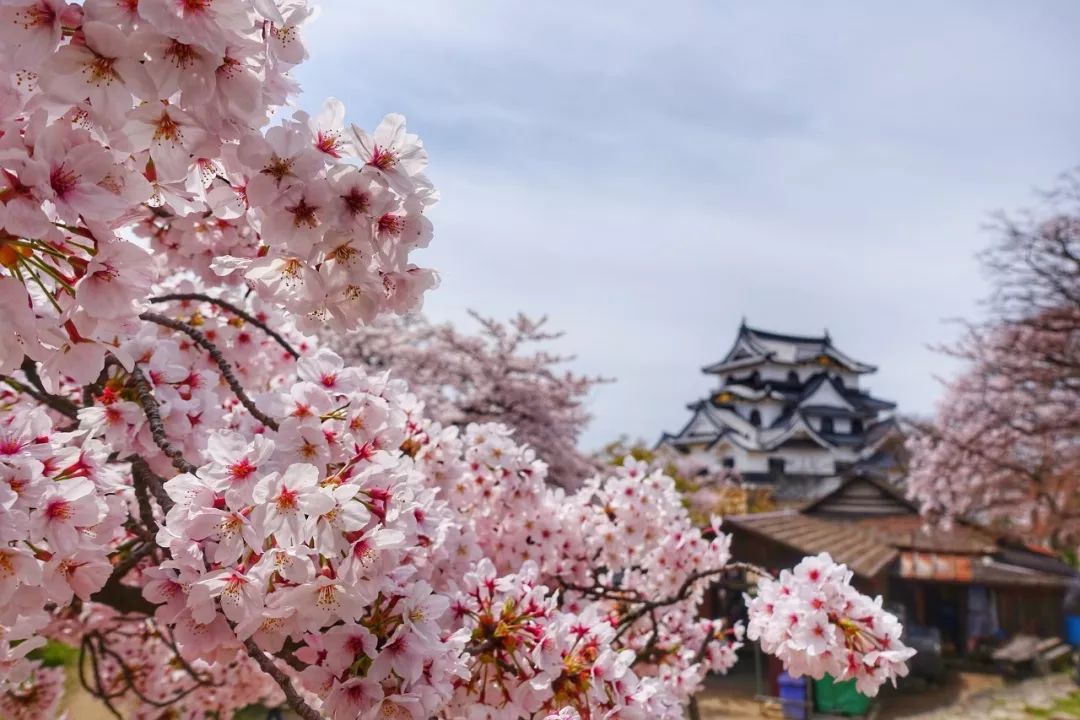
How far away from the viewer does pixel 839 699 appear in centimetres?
1156

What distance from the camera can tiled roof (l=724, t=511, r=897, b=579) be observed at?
1341cm

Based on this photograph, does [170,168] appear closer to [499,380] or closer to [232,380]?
[232,380]

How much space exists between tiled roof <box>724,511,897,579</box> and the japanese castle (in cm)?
2588

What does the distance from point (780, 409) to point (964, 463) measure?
104 feet

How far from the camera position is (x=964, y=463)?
765 inches

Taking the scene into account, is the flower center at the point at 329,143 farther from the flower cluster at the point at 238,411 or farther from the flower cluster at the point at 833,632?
the flower cluster at the point at 833,632

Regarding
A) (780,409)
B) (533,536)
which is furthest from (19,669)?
(780,409)

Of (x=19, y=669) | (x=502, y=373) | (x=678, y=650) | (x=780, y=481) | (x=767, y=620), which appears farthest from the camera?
(x=780, y=481)

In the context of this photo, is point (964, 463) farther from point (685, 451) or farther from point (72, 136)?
point (685, 451)

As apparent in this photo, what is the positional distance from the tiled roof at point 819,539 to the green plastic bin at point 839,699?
179 cm

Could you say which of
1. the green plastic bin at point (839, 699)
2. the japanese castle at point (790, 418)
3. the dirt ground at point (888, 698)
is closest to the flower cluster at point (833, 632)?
the green plastic bin at point (839, 699)

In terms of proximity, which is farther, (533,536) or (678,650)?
(678,650)

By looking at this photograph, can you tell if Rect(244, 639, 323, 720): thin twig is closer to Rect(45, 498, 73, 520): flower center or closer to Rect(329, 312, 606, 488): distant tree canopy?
Rect(45, 498, 73, 520): flower center

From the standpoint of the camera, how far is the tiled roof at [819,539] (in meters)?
13.4
